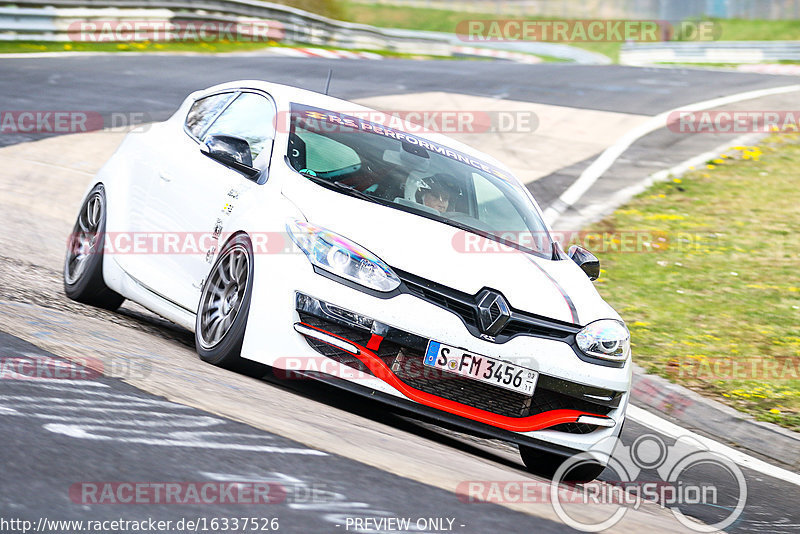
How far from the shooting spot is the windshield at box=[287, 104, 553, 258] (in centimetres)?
589

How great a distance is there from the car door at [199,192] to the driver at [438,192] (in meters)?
0.88

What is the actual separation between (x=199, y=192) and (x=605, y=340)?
2.41 meters

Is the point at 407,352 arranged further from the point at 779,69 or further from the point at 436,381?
the point at 779,69

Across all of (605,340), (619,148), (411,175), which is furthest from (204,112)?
(619,148)

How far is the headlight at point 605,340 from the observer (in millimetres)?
5227

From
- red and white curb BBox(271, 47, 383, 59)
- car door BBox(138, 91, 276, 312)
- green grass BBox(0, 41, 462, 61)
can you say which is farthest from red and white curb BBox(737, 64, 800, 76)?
car door BBox(138, 91, 276, 312)

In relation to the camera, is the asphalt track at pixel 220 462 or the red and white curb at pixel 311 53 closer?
the asphalt track at pixel 220 462

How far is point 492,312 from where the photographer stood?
4.99 m

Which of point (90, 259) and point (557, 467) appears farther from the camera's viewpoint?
point (90, 259)

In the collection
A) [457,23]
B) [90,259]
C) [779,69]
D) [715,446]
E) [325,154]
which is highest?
[325,154]

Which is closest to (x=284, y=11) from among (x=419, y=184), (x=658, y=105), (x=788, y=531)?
(x=658, y=105)

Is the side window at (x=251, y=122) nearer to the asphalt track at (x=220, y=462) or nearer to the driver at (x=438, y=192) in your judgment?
the driver at (x=438, y=192)

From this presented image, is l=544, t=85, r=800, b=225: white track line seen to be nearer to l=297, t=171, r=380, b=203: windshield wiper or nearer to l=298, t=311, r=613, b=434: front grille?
l=297, t=171, r=380, b=203: windshield wiper

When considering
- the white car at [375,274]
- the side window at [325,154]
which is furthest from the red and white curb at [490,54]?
the side window at [325,154]
